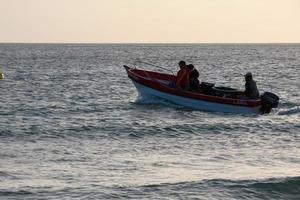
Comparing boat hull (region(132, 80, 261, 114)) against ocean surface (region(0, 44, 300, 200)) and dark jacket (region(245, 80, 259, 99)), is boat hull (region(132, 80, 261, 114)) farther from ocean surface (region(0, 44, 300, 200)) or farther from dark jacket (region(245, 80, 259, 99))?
dark jacket (region(245, 80, 259, 99))

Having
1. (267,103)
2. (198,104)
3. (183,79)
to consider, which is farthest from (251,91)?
(183,79)

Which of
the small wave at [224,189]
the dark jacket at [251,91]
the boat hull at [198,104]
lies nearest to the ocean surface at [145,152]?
the small wave at [224,189]

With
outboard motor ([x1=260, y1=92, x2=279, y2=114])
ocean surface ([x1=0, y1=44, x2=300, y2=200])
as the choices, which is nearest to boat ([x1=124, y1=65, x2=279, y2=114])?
outboard motor ([x1=260, y1=92, x2=279, y2=114])

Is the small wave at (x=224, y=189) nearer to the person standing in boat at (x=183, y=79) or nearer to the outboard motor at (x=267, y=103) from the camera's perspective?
the outboard motor at (x=267, y=103)

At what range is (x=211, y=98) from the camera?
24.8 meters

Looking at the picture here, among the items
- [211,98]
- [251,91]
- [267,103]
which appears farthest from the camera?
[211,98]

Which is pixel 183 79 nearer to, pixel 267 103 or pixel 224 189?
pixel 267 103

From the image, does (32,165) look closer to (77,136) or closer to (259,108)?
(77,136)

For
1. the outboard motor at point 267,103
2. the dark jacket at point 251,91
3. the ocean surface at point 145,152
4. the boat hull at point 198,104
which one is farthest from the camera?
the boat hull at point 198,104

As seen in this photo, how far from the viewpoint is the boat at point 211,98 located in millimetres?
24500

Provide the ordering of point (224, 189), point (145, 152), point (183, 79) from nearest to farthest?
point (224, 189), point (145, 152), point (183, 79)

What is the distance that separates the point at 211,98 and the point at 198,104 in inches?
30.8

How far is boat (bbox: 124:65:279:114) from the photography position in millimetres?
24500

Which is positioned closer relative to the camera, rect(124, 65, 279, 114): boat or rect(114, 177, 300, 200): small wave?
rect(114, 177, 300, 200): small wave
